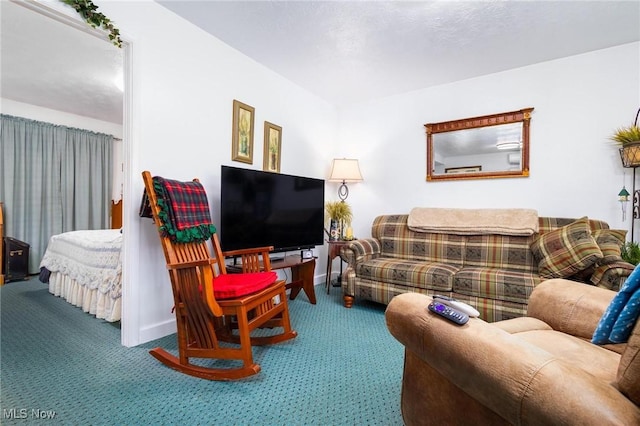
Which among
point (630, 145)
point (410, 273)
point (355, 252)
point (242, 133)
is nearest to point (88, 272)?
point (242, 133)

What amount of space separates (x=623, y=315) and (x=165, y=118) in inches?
105

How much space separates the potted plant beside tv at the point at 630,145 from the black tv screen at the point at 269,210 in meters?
2.64

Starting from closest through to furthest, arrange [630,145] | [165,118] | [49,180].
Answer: [165,118] → [630,145] → [49,180]

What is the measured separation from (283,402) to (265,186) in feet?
5.88

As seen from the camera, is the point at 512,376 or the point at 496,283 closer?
the point at 512,376

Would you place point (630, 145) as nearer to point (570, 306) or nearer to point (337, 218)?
point (570, 306)

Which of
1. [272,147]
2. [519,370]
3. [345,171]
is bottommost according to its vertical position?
[519,370]

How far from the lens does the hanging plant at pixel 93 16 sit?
6.01 ft

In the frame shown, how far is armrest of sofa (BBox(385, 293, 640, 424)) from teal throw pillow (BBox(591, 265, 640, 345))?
8.2 inches

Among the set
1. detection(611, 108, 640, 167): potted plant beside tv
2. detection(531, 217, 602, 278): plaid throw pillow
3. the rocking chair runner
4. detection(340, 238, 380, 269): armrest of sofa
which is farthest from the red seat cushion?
detection(611, 108, 640, 167): potted plant beside tv

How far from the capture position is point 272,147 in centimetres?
332

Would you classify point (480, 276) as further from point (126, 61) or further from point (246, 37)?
point (126, 61)

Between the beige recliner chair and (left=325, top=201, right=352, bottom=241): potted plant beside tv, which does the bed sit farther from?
the beige recliner chair

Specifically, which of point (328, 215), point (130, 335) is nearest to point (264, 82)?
point (328, 215)
